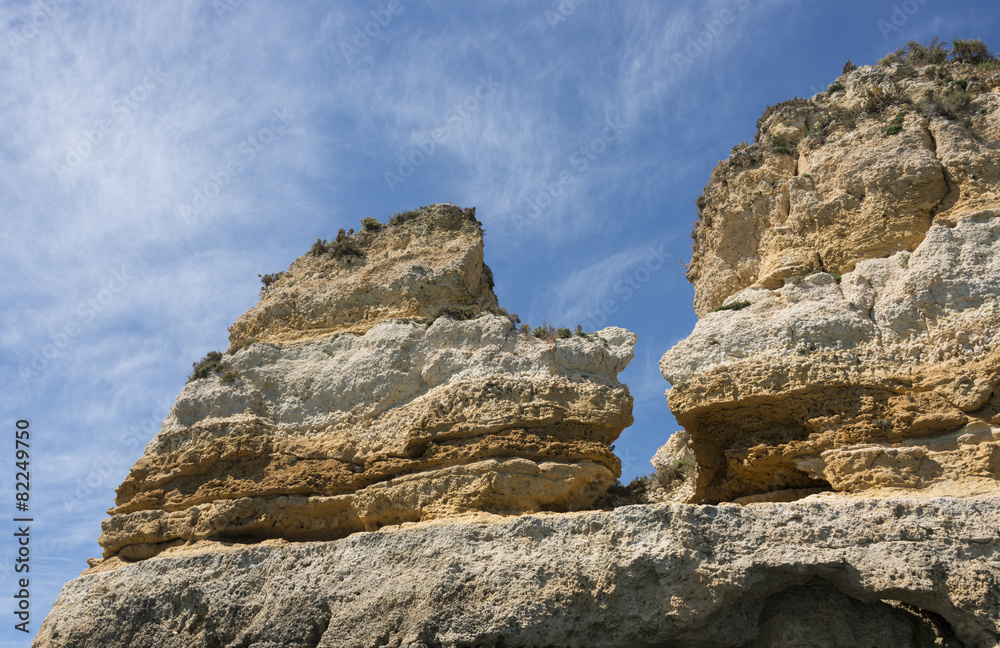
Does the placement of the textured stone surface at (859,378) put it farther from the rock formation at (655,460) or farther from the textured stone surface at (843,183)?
the textured stone surface at (843,183)

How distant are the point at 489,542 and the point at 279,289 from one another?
8.76m

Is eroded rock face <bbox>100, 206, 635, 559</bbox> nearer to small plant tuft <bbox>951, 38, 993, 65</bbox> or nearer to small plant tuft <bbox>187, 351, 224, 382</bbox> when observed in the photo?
small plant tuft <bbox>187, 351, 224, 382</bbox>

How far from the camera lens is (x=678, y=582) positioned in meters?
10.2

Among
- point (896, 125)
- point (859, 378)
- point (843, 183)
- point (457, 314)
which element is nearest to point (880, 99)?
point (896, 125)

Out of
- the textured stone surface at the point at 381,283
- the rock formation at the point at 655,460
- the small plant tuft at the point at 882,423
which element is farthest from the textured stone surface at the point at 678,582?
the textured stone surface at the point at 381,283

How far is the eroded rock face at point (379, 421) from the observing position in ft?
42.6

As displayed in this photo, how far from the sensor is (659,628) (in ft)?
33.4

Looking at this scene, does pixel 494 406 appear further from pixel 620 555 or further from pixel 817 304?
pixel 817 304

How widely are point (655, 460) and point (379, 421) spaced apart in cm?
640

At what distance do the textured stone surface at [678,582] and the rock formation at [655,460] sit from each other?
30 mm

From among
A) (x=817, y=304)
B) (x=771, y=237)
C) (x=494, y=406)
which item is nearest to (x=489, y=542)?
(x=494, y=406)

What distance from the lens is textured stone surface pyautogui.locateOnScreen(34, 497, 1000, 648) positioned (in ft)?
31.7

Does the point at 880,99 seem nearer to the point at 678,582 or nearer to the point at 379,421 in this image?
the point at 678,582

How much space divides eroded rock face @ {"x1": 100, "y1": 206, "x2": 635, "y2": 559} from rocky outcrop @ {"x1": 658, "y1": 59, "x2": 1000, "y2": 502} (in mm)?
1894
